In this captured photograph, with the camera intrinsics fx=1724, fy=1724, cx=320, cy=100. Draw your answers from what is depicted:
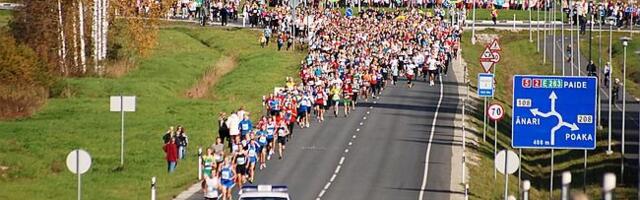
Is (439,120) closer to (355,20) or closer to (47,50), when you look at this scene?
(47,50)

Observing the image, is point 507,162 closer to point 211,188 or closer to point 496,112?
point 211,188

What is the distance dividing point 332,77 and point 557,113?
38214mm

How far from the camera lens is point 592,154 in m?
69.8

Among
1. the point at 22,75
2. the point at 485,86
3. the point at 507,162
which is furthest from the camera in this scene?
the point at 22,75

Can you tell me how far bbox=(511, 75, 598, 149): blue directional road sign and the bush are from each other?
40.2 metres

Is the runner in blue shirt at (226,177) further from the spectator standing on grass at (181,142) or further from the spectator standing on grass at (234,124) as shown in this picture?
the spectator standing on grass at (234,124)

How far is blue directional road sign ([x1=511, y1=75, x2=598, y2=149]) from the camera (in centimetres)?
3597

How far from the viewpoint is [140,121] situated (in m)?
68.0

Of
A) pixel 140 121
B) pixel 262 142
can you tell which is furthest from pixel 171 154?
pixel 140 121

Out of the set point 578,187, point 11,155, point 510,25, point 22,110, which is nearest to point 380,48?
point 22,110

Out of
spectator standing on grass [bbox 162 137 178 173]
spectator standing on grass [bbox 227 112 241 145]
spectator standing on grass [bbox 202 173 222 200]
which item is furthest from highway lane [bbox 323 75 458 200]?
spectator standing on grass [bbox 162 137 178 173]

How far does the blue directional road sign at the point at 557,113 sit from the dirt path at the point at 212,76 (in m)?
47.9

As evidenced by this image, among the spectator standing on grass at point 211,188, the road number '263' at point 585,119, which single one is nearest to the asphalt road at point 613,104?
the spectator standing on grass at point 211,188

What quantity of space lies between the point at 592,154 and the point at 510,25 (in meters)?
64.2
